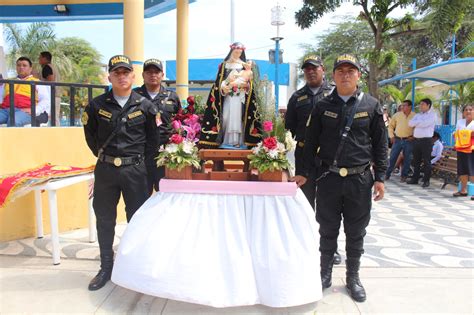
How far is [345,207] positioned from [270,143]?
79 centimetres

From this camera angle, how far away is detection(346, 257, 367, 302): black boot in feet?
10.8

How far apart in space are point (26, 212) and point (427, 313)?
4.29 m

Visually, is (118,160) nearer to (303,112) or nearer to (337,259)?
(303,112)

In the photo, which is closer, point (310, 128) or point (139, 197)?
point (310, 128)

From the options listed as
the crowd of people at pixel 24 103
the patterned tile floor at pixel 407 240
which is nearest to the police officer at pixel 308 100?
the patterned tile floor at pixel 407 240

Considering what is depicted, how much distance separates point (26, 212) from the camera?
16.0 ft

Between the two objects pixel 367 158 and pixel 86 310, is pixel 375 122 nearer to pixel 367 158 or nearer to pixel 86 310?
pixel 367 158

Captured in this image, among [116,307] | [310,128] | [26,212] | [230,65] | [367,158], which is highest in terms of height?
[230,65]

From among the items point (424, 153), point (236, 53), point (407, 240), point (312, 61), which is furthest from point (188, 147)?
point (424, 153)

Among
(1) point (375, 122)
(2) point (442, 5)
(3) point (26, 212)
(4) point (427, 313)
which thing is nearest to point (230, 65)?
(1) point (375, 122)

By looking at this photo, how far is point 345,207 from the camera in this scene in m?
3.30

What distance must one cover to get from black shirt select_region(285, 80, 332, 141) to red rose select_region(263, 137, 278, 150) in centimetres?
88

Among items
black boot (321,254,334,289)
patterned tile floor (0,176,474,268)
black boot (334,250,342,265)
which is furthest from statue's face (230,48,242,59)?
patterned tile floor (0,176,474,268)

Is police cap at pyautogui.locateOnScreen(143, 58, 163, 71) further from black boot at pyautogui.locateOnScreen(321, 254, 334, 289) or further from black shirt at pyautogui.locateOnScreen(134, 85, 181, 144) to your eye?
black boot at pyautogui.locateOnScreen(321, 254, 334, 289)
